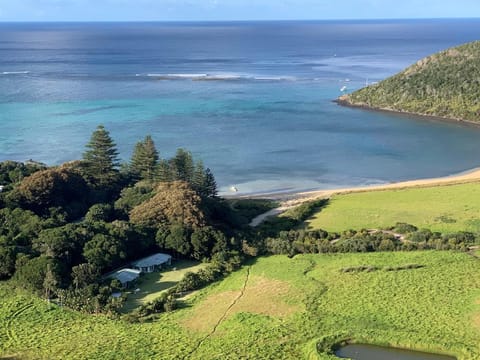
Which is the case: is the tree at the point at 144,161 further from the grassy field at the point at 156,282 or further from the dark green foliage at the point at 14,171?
the grassy field at the point at 156,282

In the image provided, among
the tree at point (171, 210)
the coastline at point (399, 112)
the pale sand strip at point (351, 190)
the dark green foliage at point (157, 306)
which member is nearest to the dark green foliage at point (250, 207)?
the pale sand strip at point (351, 190)

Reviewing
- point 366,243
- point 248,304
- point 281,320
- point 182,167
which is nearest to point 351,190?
point 182,167

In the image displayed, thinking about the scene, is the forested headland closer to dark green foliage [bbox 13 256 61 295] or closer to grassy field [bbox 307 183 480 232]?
dark green foliage [bbox 13 256 61 295]

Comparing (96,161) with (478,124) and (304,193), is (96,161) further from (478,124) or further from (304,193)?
(478,124)

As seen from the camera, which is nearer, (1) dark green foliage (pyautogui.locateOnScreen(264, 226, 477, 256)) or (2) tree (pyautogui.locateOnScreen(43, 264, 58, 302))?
(2) tree (pyautogui.locateOnScreen(43, 264, 58, 302))

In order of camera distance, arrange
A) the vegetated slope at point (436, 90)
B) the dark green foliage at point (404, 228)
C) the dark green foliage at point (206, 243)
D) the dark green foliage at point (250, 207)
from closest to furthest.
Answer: the dark green foliage at point (206, 243), the dark green foliage at point (404, 228), the dark green foliage at point (250, 207), the vegetated slope at point (436, 90)

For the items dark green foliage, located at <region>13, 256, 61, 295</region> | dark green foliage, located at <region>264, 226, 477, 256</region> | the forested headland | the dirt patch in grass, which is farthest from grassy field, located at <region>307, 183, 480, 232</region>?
dark green foliage, located at <region>13, 256, 61, 295</region>

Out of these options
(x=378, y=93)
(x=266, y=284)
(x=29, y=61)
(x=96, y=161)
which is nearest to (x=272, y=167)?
(x=96, y=161)
